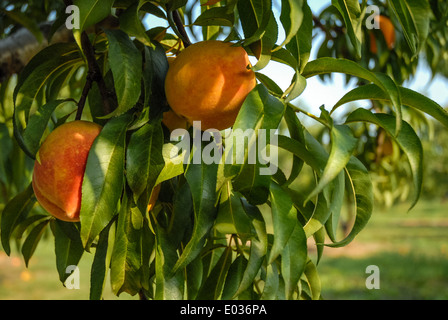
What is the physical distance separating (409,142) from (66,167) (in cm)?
38

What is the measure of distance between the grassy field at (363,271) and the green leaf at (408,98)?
2.23 m

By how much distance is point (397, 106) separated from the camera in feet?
1.61

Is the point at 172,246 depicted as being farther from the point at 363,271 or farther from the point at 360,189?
the point at 363,271

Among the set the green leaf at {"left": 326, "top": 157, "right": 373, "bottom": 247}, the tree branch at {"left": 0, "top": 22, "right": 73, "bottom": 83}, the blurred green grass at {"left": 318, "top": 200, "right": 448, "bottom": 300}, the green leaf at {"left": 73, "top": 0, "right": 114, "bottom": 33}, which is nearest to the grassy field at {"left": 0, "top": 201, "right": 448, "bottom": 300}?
the blurred green grass at {"left": 318, "top": 200, "right": 448, "bottom": 300}

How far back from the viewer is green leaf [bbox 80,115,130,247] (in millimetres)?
508

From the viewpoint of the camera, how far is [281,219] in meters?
0.49

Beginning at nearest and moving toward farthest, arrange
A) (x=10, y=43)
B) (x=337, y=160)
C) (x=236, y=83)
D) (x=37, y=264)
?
(x=337, y=160)
(x=236, y=83)
(x=10, y=43)
(x=37, y=264)

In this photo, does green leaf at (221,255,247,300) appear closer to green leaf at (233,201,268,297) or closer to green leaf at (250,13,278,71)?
green leaf at (233,201,268,297)

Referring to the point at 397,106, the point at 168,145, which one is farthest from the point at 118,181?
the point at 397,106

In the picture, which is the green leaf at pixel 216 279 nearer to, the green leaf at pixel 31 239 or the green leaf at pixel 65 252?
the green leaf at pixel 65 252

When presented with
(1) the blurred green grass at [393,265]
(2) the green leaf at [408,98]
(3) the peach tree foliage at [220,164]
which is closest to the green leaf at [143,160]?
(3) the peach tree foliage at [220,164]

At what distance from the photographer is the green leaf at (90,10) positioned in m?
0.52
